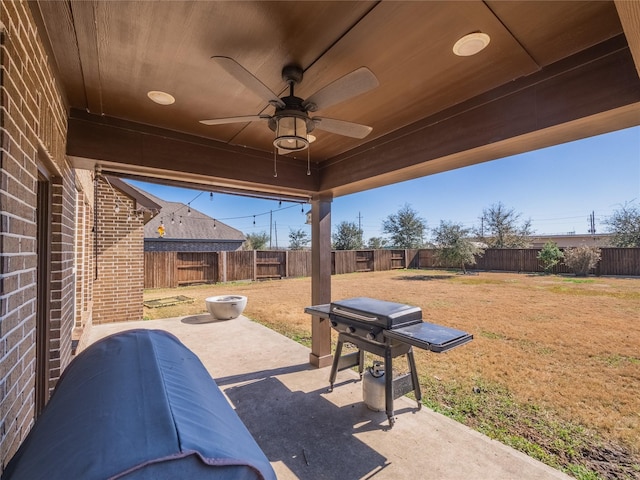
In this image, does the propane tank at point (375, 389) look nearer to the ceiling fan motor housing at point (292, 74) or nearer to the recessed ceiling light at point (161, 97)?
the ceiling fan motor housing at point (292, 74)

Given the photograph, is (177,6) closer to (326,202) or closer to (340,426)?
(326,202)

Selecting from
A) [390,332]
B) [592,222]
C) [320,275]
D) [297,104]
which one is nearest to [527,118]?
[297,104]

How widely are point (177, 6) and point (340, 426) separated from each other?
3225 mm

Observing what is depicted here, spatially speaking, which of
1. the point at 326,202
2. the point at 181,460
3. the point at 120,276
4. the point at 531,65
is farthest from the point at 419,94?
the point at 120,276

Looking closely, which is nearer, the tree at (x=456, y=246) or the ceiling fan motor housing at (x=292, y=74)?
the ceiling fan motor housing at (x=292, y=74)

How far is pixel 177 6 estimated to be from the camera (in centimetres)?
141

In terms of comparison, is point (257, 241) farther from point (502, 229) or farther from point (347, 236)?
point (502, 229)

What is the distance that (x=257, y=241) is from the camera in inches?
1222

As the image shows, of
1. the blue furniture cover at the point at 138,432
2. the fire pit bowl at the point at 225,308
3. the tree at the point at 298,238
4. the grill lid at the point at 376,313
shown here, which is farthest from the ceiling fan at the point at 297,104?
the tree at the point at 298,238

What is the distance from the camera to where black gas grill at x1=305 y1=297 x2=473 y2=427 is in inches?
96.0

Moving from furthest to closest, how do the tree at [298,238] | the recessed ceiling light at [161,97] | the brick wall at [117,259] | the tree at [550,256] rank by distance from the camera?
the tree at [298,238], the tree at [550,256], the brick wall at [117,259], the recessed ceiling light at [161,97]

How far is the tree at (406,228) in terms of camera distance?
88.1 feet

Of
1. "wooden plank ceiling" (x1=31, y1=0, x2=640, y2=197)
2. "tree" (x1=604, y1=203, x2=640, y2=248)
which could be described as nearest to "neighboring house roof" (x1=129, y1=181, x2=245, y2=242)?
"wooden plank ceiling" (x1=31, y1=0, x2=640, y2=197)

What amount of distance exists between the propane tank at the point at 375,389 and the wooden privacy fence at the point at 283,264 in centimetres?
1084
